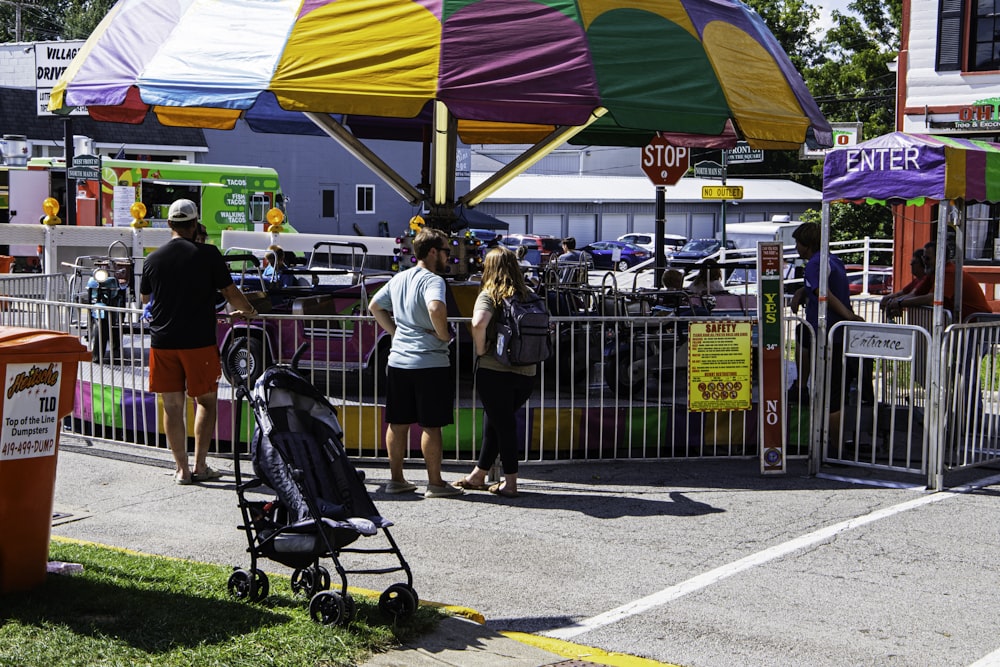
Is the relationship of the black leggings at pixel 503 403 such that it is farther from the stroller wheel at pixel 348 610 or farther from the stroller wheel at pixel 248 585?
the stroller wheel at pixel 348 610

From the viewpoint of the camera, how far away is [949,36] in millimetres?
22609

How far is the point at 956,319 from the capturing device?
10938 mm

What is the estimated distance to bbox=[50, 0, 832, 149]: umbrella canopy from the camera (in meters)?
8.91

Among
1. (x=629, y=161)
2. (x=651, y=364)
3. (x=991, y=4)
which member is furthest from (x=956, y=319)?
(x=629, y=161)

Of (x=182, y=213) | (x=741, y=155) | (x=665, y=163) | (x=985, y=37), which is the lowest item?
(x=182, y=213)

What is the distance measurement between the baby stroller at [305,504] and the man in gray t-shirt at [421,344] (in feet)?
7.24

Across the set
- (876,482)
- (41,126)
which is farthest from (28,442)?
(41,126)

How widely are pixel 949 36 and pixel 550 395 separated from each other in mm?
16444

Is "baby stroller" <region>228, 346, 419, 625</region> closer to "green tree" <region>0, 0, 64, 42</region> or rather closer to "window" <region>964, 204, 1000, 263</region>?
"window" <region>964, 204, 1000, 263</region>

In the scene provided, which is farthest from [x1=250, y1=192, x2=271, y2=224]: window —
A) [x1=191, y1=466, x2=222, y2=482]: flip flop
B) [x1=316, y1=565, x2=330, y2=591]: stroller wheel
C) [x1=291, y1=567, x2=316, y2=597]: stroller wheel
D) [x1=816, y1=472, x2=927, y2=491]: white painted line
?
[x1=316, y1=565, x2=330, y2=591]: stroller wheel

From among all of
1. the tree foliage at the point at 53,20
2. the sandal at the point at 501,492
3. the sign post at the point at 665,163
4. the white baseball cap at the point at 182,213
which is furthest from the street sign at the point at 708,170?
the tree foliage at the point at 53,20

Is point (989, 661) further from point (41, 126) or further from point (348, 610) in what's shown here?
point (41, 126)

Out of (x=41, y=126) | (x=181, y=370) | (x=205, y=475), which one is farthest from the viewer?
(x=41, y=126)

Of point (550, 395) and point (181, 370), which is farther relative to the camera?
point (550, 395)
